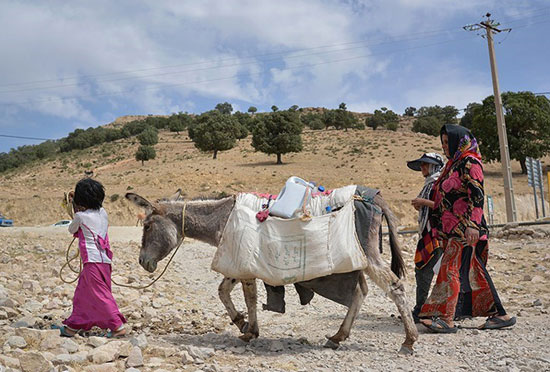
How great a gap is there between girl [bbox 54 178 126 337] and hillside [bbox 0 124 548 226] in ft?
74.3

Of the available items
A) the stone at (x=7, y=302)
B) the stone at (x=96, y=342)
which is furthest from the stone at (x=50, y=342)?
the stone at (x=7, y=302)

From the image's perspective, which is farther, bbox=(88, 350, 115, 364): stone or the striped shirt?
the striped shirt

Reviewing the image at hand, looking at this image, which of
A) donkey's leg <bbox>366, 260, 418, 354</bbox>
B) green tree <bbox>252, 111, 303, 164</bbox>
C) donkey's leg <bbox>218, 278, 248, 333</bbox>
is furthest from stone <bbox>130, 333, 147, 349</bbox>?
green tree <bbox>252, 111, 303, 164</bbox>

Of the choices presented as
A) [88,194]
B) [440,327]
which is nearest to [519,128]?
[440,327]

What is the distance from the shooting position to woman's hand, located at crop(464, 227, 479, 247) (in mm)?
5430

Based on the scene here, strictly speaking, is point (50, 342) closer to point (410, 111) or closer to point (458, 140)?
point (458, 140)

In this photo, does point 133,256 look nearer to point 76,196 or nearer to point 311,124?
point 76,196

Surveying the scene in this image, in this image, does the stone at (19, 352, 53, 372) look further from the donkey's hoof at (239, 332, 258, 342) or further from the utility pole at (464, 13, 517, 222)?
the utility pole at (464, 13, 517, 222)

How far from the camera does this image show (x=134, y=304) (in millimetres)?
7027

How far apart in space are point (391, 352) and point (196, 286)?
17.3 ft

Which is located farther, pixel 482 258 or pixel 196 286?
pixel 196 286

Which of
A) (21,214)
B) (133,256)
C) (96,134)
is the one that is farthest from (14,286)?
(96,134)

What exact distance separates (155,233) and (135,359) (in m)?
1.78

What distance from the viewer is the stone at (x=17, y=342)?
4.18 meters
